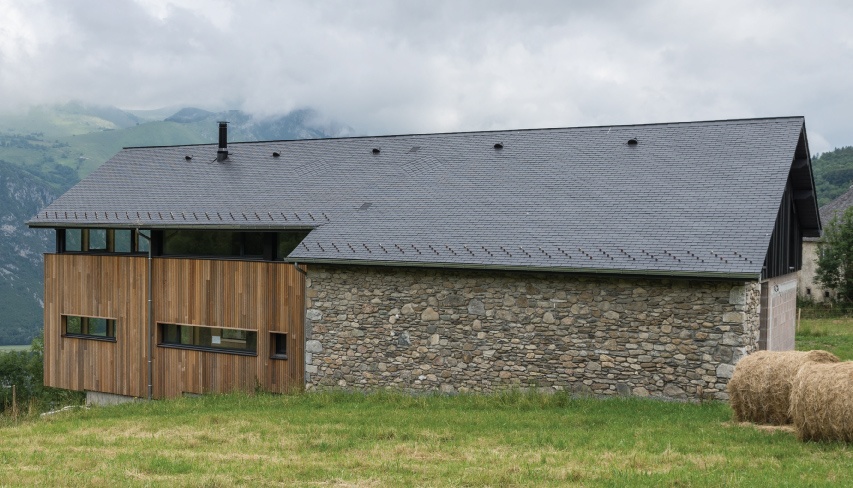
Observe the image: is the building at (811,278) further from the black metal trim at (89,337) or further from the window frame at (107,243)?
the black metal trim at (89,337)

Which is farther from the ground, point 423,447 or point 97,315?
point 97,315

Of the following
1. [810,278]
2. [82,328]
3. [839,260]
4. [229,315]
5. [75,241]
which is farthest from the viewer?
[75,241]

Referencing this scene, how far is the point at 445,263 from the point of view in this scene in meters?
16.0

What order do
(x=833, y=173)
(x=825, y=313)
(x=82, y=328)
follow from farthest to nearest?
(x=833, y=173) → (x=825, y=313) → (x=82, y=328)

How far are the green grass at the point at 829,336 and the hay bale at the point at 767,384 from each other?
8291 millimetres

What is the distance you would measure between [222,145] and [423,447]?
15.2 metres

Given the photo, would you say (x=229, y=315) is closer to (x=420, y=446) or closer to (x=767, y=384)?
(x=420, y=446)

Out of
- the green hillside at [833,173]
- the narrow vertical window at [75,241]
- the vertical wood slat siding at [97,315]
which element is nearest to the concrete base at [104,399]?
the vertical wood slat siding at [97,315]

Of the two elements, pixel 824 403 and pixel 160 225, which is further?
pixel 160 225

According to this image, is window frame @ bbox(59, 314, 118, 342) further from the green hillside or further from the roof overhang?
the green hillside

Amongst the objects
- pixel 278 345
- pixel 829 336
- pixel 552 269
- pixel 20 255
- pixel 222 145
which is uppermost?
pixel 222 145

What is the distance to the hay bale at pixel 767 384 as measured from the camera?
1118 cm

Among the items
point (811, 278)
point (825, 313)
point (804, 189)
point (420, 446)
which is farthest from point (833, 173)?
point (420, 446)

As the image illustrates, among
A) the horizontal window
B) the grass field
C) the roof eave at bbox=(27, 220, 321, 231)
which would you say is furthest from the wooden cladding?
the grass field
